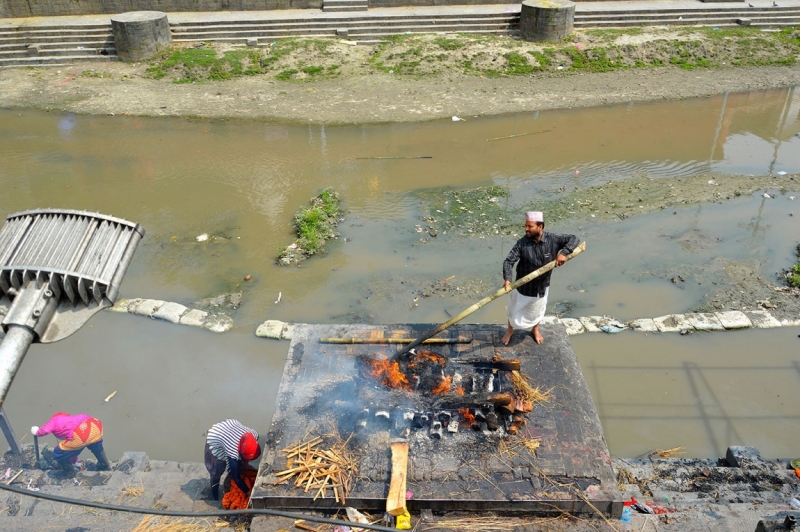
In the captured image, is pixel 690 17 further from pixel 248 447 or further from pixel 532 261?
pixel 248 447

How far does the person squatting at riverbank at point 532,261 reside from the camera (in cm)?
577

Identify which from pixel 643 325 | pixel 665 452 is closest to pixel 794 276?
pixel 643 325

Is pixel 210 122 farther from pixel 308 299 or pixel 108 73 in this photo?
pixel 308 299

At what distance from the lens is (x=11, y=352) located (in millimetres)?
2834

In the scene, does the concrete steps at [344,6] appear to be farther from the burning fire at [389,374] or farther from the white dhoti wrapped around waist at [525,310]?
the burning fire at [389,374]

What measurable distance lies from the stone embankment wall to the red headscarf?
16.8 meters

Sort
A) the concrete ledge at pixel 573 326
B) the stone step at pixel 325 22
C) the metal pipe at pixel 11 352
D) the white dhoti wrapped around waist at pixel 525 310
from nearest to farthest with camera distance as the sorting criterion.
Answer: the metal pipe at pixel 11 352, the white dhoti wrapped around waist at pixel 525 310, the concrete ledge at pixel 573 326, the stone step at pixel 325 22

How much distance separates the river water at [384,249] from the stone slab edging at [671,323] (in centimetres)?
16

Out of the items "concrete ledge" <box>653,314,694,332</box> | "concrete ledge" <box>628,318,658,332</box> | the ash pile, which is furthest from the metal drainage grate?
"concrete ledge" <box>653,314,694,332</box>

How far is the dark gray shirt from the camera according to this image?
5.82m

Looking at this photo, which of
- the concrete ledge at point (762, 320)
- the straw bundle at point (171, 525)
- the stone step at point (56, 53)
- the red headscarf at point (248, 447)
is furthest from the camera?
the stone step at point (56, 53)

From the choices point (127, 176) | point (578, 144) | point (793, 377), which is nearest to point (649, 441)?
point (793, 377)

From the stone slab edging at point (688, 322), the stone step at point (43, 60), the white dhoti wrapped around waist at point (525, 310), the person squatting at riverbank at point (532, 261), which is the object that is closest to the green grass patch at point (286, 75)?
the stone step at point (43, 60)

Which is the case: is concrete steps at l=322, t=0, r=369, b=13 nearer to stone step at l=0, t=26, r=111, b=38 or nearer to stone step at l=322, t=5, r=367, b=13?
stone step at l=322, t=5, r=367, b=13
